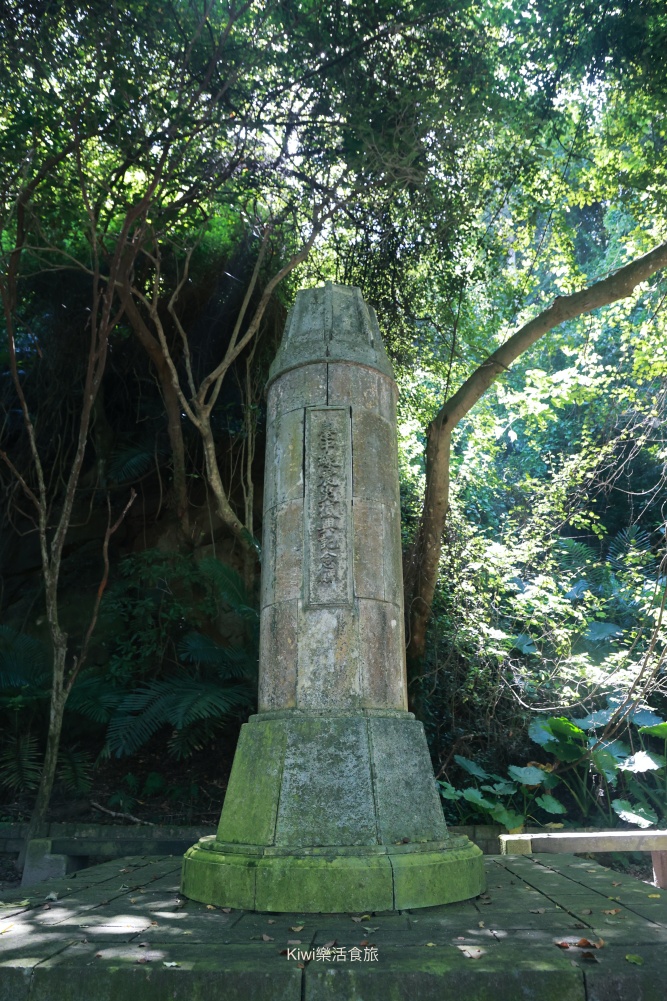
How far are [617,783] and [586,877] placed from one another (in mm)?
4892

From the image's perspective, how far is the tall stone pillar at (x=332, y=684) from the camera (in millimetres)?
4137

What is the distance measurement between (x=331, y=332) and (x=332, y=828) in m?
3.29

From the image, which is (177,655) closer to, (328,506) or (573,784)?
(573,784)

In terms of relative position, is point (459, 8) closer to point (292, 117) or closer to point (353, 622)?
point (292, 117)

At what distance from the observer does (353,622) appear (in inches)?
188

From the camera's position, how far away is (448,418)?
813cm

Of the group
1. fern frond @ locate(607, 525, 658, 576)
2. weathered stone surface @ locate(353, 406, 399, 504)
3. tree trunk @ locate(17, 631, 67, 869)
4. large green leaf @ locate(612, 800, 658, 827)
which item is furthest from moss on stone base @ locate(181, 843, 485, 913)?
fern frond @ locate(607, 525, 658, 576)

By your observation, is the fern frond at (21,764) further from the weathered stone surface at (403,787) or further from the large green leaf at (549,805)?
the large green leaf at (549,805)

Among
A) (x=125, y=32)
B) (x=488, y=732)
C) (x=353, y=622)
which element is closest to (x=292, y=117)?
(x=125, y=32)

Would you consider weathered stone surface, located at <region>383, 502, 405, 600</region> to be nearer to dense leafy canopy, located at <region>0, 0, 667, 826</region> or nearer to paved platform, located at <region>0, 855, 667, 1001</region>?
paved platform, located at <region>0, 855, 667, 1001</region>

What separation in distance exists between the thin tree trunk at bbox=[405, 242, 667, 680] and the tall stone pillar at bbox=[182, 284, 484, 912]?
2651 mm

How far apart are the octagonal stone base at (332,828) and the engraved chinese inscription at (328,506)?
2.67 ft

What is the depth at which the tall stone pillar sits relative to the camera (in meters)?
4.14

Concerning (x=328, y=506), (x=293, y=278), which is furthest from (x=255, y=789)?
(x=293, y=278)
